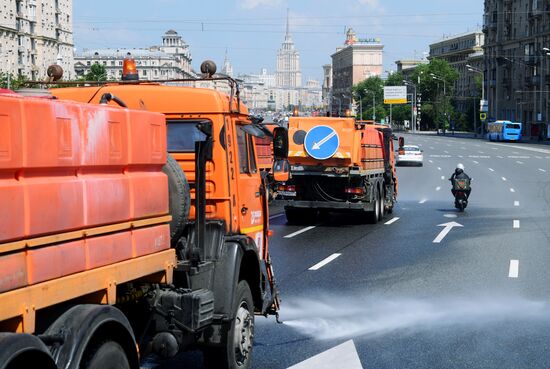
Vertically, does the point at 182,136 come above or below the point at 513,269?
above

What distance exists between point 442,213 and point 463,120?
13200 cm

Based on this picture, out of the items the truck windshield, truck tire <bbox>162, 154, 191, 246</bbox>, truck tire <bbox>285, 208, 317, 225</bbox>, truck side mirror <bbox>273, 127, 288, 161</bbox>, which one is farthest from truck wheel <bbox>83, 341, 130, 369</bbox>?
truck tire <bbox>285, 208, 317, 225</bbox>

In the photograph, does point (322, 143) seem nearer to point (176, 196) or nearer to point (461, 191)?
point (461, 191)

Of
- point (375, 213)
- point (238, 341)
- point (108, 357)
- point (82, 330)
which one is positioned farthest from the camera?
point (375, 213)

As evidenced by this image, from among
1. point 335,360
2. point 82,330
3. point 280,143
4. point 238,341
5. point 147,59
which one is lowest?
point 335,360

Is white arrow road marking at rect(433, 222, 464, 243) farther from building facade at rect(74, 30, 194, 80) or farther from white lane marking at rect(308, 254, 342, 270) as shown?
building facade at rect(74, 30, 194, 80)

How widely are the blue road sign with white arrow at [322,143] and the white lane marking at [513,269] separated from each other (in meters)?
7.22

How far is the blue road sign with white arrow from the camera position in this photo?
22719 mm

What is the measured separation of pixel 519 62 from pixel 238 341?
399ft

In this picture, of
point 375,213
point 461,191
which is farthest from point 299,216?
point 461,191

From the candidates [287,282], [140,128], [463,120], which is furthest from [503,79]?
[140,128]

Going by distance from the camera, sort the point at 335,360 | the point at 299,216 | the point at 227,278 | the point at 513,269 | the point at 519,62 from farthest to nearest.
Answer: the point at 519,62 → the point at 299,216 → the point at 513,269 → the point at 335,360 → the point at 227,278

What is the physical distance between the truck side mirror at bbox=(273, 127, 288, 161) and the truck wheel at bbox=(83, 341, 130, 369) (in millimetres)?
3415

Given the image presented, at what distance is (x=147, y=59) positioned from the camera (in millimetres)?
155000
